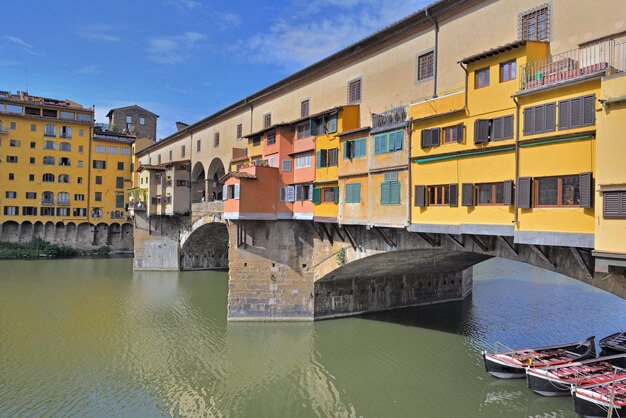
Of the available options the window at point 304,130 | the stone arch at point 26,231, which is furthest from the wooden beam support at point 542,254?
the stone arch at point 26,231

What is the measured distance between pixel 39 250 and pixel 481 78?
2267 inches

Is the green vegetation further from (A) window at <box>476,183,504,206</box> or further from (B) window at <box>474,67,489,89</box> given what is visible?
(B) window at <box>474,67,489,89</box>

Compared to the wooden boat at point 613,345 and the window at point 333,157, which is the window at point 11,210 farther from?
the wooden boat at point 613,345

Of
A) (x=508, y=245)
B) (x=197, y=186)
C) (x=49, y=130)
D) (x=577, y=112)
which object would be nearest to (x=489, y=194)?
(x=508, y=245)

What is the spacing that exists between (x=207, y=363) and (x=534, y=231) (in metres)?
14.7

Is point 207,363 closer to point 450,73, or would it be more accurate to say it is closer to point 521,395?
point 521,395

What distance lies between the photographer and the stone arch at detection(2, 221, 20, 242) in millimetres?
55625

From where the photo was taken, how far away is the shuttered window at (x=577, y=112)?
11523 mm

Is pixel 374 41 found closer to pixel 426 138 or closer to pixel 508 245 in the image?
pixel 426 138

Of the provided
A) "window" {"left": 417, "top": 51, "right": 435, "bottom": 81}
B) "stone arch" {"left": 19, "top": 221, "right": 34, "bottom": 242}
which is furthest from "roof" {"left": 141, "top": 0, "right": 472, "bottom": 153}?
"stone arch" {"left": 19, "top": 221, "right": 34, "bottom": 242}

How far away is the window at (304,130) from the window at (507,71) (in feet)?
39.1

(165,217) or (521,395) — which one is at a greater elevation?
(165,217)

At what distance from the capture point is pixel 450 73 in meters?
17.1

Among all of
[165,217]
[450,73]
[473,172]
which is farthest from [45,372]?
[165,217]
